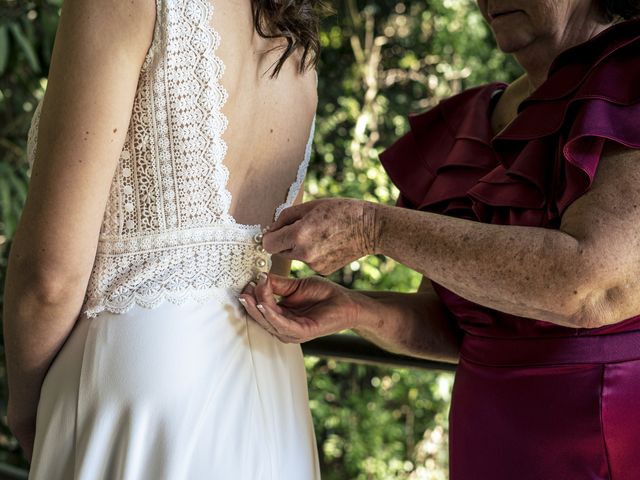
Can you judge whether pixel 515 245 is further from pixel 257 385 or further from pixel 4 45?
pixel 4 45

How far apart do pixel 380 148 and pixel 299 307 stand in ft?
9.54

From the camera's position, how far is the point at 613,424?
1304 mm

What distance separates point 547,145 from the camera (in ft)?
4.39

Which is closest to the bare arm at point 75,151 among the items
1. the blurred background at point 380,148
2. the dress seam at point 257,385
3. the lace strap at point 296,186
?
the dress seam at point 257,385

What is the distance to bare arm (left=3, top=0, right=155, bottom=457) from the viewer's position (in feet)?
3.66

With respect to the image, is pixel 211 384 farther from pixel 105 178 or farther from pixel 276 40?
pixel 276 40

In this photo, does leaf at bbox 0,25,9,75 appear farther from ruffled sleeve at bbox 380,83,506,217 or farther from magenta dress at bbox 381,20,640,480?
magenta dress at bbox 381,20,640,480

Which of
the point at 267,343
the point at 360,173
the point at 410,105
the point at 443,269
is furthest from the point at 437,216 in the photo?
the point at 410,105

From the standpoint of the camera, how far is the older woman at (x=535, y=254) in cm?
118

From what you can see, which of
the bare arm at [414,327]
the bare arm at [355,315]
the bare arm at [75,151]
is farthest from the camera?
the bare arm at [414,327]

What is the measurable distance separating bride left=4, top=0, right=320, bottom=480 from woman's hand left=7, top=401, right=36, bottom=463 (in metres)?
0.07

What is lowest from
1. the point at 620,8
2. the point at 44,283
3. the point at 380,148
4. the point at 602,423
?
the point at 380,148

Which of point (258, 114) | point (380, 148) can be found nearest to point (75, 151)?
point (258, 114)

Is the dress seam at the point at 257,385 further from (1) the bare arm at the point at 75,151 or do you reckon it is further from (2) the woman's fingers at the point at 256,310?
(1) the bare arm at the point at 75,151
